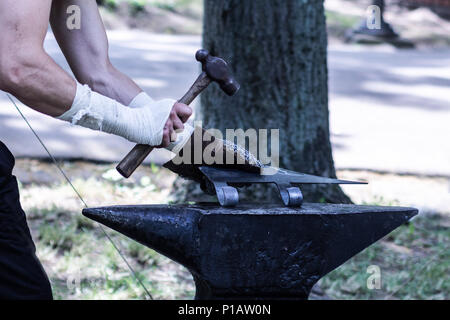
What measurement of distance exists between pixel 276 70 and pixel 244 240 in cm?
246

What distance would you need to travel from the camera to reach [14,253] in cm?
244

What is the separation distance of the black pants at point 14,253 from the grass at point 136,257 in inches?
63.5

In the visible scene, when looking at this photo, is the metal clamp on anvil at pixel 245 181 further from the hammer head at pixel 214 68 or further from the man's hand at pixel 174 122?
the hammer head at pixel 214 68

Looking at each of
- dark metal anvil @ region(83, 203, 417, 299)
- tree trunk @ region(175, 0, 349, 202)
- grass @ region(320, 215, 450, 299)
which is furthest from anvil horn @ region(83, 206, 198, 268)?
tree trunk @ region(175, 0, 349, 202)

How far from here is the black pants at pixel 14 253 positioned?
242cm

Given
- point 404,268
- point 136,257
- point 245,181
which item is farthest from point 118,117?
point 404,268

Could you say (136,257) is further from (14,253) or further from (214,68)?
(14,253)

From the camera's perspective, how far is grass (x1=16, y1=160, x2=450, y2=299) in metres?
4.29

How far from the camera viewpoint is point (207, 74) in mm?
2811

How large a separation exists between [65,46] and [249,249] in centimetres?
110

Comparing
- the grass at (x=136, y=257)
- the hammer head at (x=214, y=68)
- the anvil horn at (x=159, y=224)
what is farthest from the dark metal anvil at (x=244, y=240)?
the grass at (x=136, y=257)

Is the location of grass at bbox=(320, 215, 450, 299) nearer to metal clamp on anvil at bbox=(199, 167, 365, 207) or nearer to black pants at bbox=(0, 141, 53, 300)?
metal clamp on anvil at bbox=(199, 167, 365, 207)
